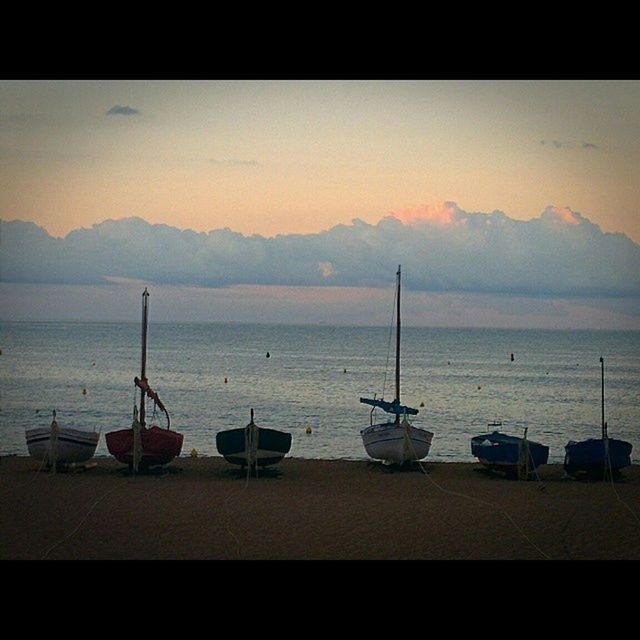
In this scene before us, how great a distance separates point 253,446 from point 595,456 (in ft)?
17.1

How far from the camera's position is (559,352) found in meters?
79.7

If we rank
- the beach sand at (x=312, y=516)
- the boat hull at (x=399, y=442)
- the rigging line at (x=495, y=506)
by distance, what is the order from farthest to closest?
1. the boat hull at (x=399, y=442)
2. the rigging line at (x=495, y=506)
3. the beach sand at (x=312, y=516)

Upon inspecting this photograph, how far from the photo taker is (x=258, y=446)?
14016 millimetres

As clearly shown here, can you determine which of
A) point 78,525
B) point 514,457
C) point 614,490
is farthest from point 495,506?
point 78,525

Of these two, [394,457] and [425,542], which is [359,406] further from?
[425,542]

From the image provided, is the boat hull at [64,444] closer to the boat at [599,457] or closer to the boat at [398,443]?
the boat at [398,443]

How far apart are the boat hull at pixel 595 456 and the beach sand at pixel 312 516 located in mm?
372

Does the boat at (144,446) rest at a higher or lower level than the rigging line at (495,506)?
higher

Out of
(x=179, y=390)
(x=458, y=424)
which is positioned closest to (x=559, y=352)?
(x=179, y=390)

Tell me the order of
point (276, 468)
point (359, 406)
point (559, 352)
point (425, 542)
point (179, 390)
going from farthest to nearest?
point (559, 352)
point (179, 390)
point (359, 406)
point (276, 468)
point (425, 542)

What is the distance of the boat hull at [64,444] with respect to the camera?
1410cm

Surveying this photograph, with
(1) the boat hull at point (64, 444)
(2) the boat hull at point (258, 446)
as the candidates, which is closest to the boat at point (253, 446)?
(2) the boat hull at point (258, 446)

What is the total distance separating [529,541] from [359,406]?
2421cm

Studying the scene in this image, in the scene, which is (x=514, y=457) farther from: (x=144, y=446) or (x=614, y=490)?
(x=144, y=446)
